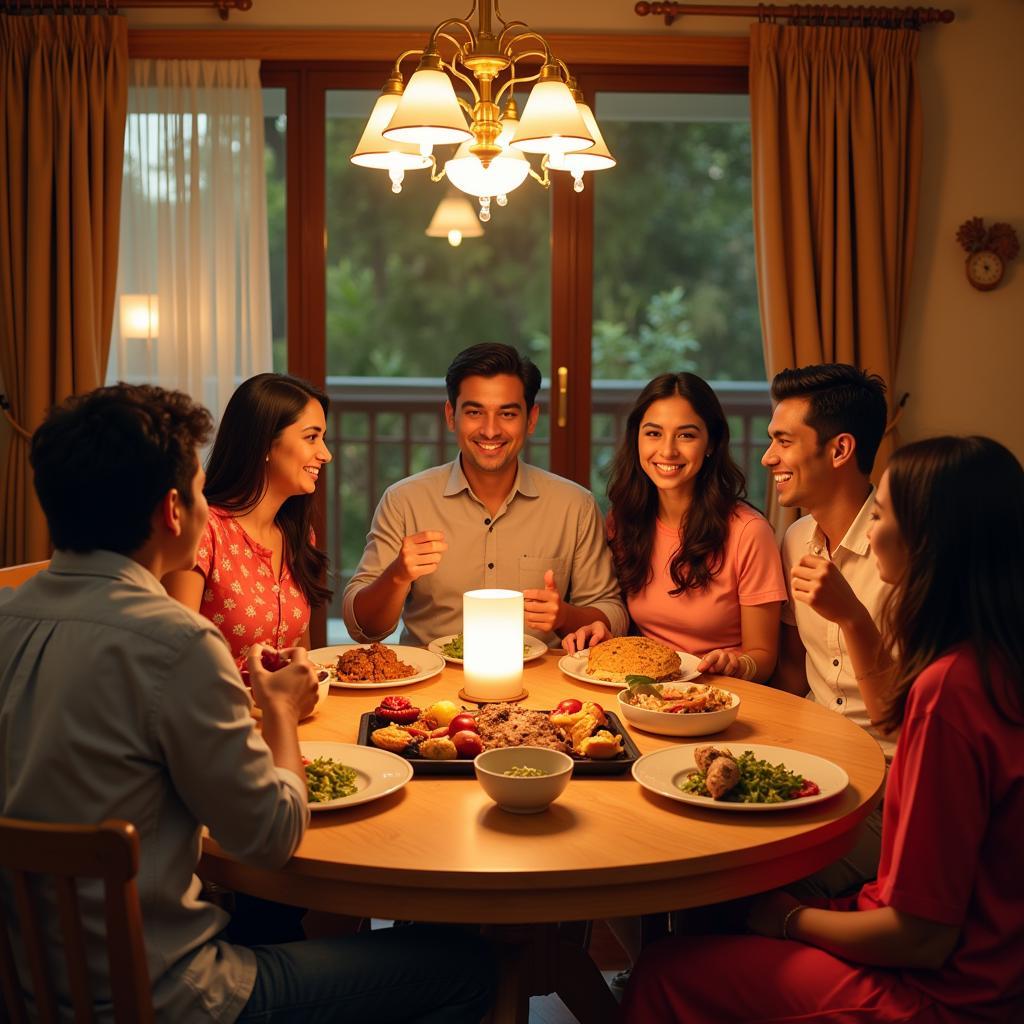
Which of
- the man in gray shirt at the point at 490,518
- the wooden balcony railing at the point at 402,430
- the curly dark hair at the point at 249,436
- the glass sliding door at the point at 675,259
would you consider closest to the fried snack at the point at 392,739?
the curly dark hair at the point at 249,436

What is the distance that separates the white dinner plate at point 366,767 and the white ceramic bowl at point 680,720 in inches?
16.0

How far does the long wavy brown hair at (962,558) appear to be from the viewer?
140cm

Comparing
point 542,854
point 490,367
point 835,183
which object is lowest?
point 542,854

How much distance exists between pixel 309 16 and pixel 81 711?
130 inches

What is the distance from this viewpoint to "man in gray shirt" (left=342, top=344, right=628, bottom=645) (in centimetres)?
279

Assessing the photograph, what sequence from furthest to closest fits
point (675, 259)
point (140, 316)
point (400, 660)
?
point (675, 259) → point (140, 316) → point (400, 660)

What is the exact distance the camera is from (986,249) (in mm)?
4027

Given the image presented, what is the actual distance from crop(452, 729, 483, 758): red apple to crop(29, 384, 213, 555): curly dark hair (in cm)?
61

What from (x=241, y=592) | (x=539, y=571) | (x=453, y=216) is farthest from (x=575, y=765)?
(x=453, y=216)

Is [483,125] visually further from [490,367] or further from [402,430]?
[402,430]

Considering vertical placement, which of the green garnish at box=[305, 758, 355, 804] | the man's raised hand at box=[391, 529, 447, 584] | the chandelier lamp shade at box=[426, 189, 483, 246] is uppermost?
the chandelier lamp shade at box=[426, 189, 483, 246]

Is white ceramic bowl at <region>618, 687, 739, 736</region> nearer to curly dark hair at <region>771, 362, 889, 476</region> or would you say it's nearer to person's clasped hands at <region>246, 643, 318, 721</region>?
person's clasped hands at <region>246, 643, 318, 721</region>

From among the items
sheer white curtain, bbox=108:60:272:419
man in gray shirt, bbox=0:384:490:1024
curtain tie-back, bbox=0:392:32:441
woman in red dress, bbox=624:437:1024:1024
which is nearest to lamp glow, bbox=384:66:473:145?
man in gray shirt, bbox=0:384:490:1024

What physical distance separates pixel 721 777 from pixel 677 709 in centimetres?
31
